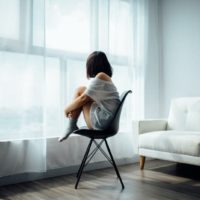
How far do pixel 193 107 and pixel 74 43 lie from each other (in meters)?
1.56

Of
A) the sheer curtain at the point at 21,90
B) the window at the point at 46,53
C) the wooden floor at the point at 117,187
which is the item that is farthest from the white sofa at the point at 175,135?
the sheer curtain at the point at 21,90

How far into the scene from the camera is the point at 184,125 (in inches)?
124

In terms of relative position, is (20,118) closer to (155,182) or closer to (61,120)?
(61,120)

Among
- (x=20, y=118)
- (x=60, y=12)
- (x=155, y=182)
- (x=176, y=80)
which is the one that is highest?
(x=60, y=12)

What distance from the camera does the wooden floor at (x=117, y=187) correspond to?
6.75 feet

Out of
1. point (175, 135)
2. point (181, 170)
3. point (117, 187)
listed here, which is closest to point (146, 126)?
point (175, 135)

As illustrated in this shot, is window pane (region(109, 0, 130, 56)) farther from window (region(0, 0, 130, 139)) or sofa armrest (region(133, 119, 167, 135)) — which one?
sofa armrest (region(133, 119, 167, 135))

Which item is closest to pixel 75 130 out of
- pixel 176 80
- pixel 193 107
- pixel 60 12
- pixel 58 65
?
pixel 58 65

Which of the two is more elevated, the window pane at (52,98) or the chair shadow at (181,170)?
the window pane at (52,98)

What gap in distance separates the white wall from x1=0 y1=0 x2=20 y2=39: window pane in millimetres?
2123

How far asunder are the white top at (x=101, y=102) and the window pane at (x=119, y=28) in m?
1.09

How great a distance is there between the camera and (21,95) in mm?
2498

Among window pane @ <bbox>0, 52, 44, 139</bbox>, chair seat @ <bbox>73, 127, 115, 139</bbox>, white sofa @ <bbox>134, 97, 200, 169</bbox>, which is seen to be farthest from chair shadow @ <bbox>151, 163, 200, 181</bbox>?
window pane @ <bbox>0, 52, 44, 139</bbox>

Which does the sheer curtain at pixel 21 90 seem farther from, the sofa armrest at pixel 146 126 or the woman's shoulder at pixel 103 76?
the sofa armrest at pixel 146 126
